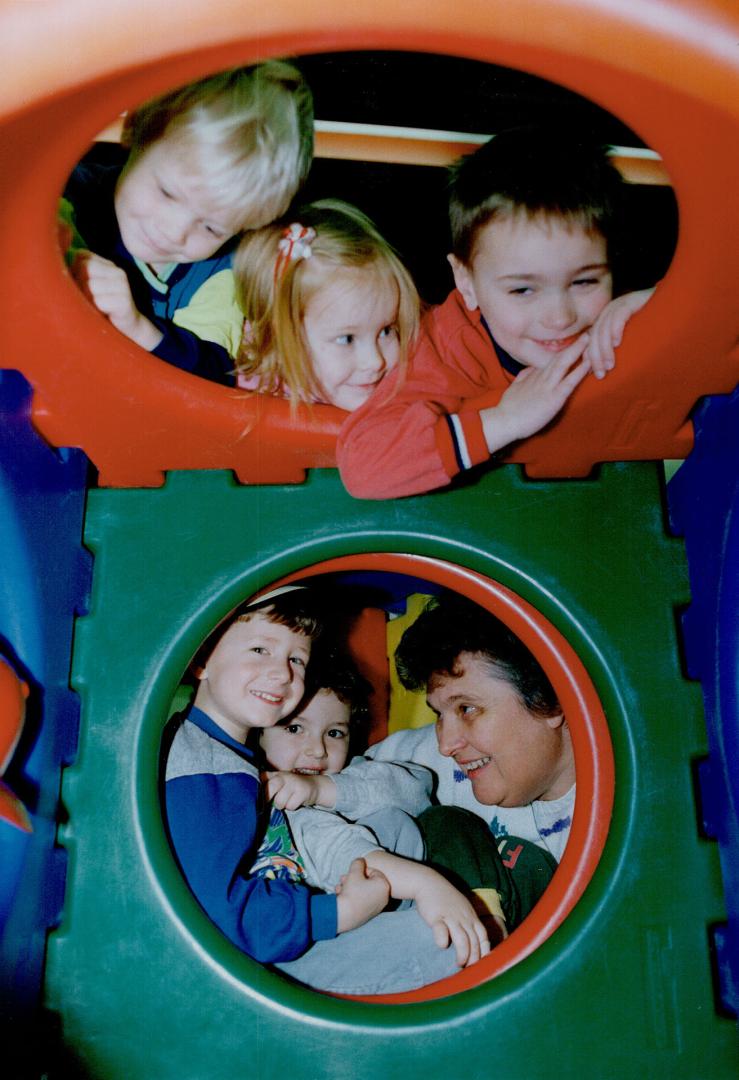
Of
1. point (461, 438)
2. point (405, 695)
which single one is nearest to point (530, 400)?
point (461, 438)

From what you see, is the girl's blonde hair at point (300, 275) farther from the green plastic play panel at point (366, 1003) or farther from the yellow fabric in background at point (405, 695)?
the yellow fabric in background at point (405, 695)

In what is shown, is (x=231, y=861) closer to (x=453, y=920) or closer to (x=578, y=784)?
(x=453, y=920)

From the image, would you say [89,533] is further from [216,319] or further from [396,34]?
[396,34]

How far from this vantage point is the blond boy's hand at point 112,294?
2.75 feet

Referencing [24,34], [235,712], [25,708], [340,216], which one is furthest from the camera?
[235,712]

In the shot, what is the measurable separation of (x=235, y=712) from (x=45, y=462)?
410 millimetres

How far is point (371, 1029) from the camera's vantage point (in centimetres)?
96

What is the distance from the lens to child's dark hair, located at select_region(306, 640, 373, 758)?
1419mm

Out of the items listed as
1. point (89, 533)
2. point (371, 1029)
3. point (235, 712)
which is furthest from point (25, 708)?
point (371, 1029)

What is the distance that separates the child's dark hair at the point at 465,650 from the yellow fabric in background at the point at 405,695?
79 mm

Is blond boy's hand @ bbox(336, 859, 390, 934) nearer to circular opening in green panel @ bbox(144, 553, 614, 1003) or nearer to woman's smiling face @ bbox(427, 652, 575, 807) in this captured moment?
circular opening in green panel @ bbox(144, 553, 614, 1003)

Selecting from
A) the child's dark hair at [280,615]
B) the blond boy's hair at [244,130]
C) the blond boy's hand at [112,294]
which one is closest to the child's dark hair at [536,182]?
the blond boy's hair at [244,130]

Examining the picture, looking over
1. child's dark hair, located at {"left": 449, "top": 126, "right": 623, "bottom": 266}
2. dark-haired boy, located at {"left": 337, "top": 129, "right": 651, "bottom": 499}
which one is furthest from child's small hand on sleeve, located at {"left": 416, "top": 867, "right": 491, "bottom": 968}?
child's dark hair, located at {"left": 449, "top": 126, "right": 623, "bottom": 266}

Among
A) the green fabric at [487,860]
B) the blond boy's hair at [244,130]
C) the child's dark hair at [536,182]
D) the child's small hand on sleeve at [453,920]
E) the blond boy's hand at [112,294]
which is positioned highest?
the child's dark hair at [536,182]
